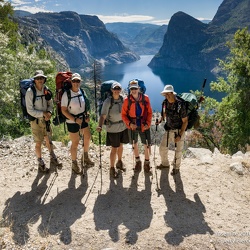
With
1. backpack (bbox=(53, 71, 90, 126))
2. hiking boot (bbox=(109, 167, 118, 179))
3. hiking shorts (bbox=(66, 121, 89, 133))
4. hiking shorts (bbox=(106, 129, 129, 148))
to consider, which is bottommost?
hiking boot (bbox=(109, 167, 118, 179))

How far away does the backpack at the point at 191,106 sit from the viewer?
20.4ft

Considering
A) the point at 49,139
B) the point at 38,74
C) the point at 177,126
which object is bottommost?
the point at 49,139

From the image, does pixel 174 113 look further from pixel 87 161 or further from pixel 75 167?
pixel 75 167

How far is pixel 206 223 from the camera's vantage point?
208 inches

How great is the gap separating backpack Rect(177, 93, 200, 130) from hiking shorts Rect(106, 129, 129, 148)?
1704mm

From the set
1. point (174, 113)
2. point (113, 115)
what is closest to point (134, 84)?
point (113, 115)

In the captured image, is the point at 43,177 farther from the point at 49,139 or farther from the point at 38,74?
the point at 38,74

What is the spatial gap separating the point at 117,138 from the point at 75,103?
1.42 metres

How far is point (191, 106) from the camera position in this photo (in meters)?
6.27

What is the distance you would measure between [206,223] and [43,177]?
4.46m

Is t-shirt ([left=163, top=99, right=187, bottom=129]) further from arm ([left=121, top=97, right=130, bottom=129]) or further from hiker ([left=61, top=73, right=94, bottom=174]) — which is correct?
hiker ([left=61, top=73, right=94, bottom=174])

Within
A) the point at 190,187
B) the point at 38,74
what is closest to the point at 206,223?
the point at 190,187

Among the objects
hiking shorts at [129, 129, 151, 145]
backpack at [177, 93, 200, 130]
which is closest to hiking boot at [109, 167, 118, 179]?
hiking shorts at [129, 129, 151, 145]

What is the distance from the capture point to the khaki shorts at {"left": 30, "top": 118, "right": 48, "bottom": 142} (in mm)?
6816
